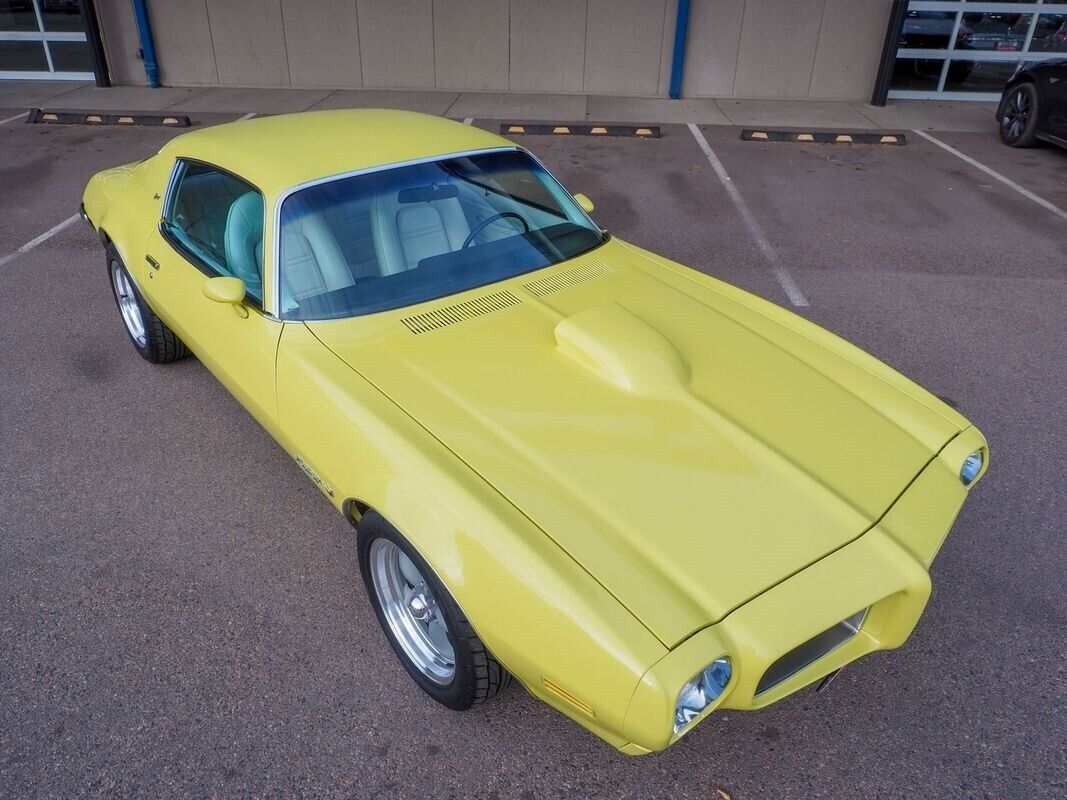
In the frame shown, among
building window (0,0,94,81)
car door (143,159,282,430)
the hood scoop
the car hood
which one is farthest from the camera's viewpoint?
building window (0,0,94,81)

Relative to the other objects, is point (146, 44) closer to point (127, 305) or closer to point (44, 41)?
point (44, 41)

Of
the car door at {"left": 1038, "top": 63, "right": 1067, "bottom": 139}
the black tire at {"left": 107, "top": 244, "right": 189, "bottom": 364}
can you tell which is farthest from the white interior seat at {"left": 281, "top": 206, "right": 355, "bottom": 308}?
the car door at {"left": 1038, "top": 63, "right": 1067, "bottom": 139}

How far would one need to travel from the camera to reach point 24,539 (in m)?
3.18

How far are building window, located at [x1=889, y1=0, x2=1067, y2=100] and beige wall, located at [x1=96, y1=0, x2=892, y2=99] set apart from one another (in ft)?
1.97

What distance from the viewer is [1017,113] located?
927cm

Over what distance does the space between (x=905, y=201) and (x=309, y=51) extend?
29.7 feet

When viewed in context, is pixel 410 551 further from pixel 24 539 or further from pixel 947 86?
pixel 947 86

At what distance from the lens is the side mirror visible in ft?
9.48

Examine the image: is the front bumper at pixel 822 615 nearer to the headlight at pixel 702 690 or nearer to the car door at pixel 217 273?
the headlight at pixel 702 690

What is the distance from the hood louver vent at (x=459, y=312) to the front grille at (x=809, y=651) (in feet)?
5.38

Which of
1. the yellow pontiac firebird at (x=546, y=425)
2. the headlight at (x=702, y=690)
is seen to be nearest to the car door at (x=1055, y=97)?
the yellow pontiac firebird at (x=546, y=425)

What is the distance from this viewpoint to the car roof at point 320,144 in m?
3.14

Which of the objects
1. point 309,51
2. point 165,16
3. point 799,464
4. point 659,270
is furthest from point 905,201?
point 165,16

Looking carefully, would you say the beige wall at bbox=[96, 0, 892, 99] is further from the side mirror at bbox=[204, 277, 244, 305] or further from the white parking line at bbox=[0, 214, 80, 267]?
the side mirror at bbox=[204, 277, 244, 305]
